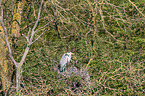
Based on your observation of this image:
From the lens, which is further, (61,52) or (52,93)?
(61,52)

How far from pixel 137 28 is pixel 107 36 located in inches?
28.1

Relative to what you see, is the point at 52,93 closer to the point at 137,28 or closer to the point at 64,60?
the point at 64,60

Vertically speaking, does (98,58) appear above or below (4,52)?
below

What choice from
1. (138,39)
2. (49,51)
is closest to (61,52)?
(49,51)

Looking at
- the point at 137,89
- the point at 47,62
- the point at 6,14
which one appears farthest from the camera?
the point at 47,62

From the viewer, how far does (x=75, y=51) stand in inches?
113

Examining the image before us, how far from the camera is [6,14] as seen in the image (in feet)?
6.08

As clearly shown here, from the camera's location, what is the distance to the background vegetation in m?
1.82

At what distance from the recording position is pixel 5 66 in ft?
5.56

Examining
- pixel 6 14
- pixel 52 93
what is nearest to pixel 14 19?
pixel 6 14

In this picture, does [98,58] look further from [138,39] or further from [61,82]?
[61,82]

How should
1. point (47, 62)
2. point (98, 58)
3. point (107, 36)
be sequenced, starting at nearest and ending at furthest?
point (47, 62) → point (98, 58) → point (107, 36)

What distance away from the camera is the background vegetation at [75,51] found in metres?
1.82

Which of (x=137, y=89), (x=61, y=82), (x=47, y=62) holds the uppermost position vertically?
(x=47, y=62)
